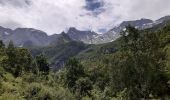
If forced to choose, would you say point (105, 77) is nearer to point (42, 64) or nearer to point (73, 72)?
point (73, 72)

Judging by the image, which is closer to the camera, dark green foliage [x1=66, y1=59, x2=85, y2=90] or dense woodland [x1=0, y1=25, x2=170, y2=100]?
dense woodland [x1=0, y1=25, x2=170, y2=100]

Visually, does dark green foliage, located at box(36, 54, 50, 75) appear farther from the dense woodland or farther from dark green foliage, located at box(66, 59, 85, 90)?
dark green foliage, located at box(66, 59, 85, 90)

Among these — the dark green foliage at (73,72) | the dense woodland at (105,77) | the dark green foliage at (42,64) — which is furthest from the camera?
the dark green foliage at (42,64)

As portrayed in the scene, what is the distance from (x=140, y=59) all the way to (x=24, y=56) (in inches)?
2083

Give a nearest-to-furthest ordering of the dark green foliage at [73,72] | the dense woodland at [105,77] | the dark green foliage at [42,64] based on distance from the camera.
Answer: the dense woodland at [105,77], the dark green foliage at [73,72], the dark green foliage at [42,64]

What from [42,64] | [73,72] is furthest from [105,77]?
[42,64]

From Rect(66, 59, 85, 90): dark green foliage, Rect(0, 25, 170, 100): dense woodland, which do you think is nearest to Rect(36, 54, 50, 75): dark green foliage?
Rect(0, 25, 170, 100): dense woodland

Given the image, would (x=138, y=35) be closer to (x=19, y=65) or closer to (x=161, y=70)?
(x=161, y=70)

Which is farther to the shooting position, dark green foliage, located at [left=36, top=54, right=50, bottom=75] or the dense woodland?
dark green foliage, located at [left=36, top=54, right=50, bottom=75]

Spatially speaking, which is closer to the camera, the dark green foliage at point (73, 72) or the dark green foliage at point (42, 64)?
the dark green foliage at point (73, 72)

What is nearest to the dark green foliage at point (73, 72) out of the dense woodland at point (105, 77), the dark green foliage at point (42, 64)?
the dense woodland at point (105, 77)

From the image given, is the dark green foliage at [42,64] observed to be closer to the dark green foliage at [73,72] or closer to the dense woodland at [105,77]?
the dense woodland at [105,77]

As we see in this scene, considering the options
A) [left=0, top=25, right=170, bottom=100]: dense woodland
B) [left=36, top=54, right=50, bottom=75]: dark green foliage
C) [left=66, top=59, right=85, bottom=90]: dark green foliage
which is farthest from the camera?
[left=36, top=54, right=50, bottom=75]: dark green foliage

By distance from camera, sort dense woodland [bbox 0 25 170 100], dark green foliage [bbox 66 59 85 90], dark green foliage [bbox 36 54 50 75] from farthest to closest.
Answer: dark green foliage [bbox 36 54 50 75] < dark green foliage [bbox 66 59 85 90] < dense woodland [bbox 0 25 170 100]
